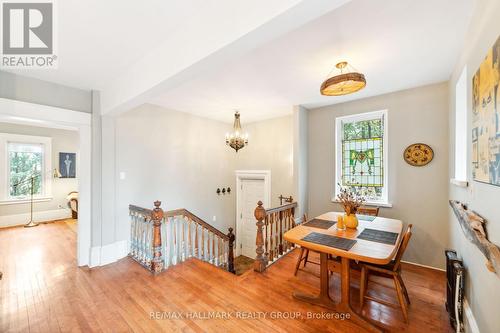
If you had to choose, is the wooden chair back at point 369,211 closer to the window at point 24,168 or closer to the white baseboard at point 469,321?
the white baseboard at point 469,321

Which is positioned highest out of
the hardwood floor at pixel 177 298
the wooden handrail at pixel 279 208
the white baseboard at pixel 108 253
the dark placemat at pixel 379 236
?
the wooden handrail at pixel 279 208

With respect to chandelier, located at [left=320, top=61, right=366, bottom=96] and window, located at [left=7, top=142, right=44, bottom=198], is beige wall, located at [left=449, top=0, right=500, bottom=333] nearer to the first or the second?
chandelier, located at [left=320, top=61, right=366, bottom=96]

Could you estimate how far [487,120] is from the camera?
1241 mm

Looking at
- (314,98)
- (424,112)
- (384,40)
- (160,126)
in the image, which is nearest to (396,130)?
(424,112)

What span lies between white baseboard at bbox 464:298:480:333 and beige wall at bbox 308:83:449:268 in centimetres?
148

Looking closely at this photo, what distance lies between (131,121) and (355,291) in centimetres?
433

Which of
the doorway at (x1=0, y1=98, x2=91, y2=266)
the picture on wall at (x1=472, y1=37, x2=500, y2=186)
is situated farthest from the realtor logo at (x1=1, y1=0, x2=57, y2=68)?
the picture on wall at (x1=472, y1=37, x2=500, y2=186)

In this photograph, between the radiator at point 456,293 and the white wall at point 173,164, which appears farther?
the white wall at point 173,164

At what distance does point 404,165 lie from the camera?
3.20 m

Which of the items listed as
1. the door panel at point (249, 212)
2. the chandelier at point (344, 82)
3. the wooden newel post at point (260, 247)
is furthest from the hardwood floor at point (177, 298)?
the chandelier at point (344, 82)

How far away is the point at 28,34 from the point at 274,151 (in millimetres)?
4216

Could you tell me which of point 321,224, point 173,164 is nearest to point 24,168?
point 173,164

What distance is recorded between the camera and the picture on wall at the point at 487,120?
1.11 meters

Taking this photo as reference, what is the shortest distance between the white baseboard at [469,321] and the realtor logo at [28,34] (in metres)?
4.17
